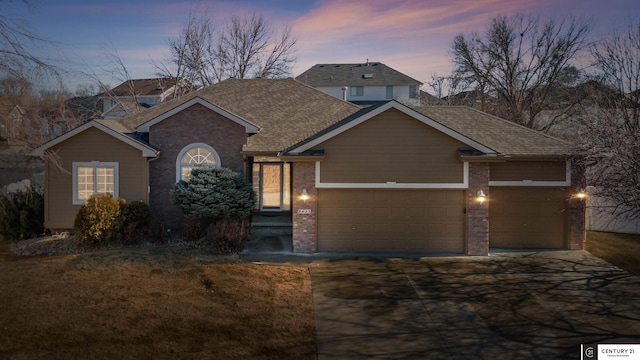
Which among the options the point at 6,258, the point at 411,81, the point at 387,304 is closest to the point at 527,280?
the point at 387,304

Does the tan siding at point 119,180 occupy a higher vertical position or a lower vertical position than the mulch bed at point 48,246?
higher

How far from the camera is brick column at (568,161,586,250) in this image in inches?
613

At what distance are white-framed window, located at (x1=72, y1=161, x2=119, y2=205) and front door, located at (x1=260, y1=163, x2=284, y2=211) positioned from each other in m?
5.68

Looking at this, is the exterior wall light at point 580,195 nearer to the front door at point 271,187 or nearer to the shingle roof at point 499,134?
the shingle roof at point 499,134

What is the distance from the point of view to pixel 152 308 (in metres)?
9.52

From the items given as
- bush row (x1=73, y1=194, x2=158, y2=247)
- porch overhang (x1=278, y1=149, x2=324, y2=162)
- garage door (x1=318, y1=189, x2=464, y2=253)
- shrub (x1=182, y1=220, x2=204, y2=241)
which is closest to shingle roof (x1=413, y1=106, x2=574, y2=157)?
garage door (x1=318, y1=189, x2=464, y2=253)

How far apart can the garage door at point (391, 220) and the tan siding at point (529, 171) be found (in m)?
1.92

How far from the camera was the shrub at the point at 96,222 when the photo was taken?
1469cm

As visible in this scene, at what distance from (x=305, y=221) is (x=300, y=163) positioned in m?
1.94

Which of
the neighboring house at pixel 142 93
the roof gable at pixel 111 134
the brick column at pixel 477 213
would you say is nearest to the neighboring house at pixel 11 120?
the roof gable at pixel 111 134

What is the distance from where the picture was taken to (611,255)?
49.8 ft

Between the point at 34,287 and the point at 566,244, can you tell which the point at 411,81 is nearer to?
the point at 566,244

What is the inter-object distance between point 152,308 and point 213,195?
663cm

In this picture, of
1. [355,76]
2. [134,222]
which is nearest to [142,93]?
[355,76]
